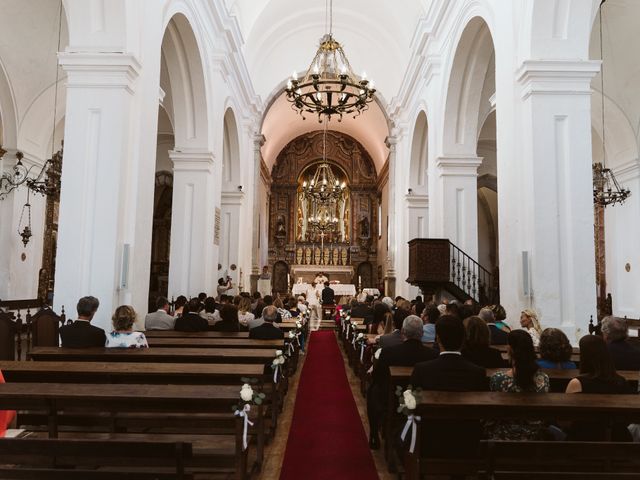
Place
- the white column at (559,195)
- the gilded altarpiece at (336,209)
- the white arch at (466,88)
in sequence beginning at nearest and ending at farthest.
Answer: the white column at (559,195)
the white arch at (466,88)
the gilded altarpiece at (336,209)

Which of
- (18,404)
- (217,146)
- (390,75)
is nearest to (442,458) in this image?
(18,404)

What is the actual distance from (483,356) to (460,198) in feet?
24.7

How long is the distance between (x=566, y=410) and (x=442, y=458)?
28.2 inches

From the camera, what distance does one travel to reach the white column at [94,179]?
639cm

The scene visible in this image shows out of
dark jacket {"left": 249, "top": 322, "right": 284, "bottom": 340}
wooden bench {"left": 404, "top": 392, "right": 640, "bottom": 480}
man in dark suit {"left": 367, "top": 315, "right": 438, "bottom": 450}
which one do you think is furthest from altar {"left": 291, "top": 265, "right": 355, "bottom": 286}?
wooden bench {"left": 404, "top": 392, "right": 640, "bottom": 480}

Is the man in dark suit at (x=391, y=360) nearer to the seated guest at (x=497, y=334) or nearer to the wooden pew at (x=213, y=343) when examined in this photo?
the wooden pew at (x=213, y=343)

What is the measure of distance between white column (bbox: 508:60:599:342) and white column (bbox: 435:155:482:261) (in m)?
4.14

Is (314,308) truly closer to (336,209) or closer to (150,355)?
(336,209)

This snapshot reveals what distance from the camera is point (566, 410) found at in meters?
2.63

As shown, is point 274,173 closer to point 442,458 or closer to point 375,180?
point 375,180

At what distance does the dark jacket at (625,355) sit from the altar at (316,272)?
67.9 ft

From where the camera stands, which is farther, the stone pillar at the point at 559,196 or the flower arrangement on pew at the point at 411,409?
the stone pillar at the point at 559,196

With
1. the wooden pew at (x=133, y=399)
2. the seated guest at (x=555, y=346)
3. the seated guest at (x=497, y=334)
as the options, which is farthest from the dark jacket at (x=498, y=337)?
the wooden pew at (x=133, y=399)

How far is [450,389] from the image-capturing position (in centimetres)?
308
